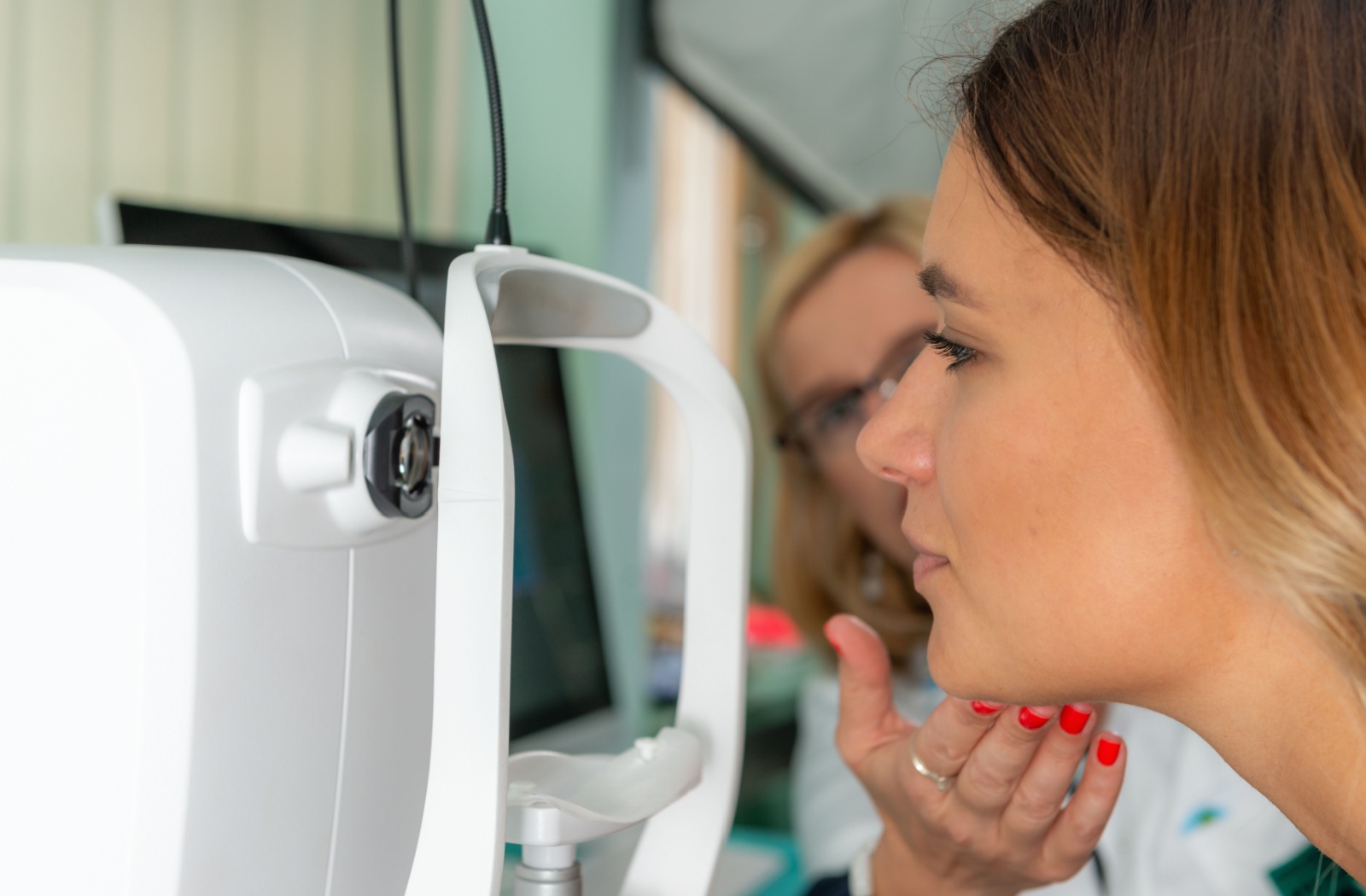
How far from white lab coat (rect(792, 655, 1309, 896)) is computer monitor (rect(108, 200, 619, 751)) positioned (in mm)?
338

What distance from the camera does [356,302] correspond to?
0.52m

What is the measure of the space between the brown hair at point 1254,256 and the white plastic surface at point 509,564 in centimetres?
21

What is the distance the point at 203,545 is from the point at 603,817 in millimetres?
206

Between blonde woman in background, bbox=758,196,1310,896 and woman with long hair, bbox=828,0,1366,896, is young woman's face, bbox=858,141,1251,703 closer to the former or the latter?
woman with long hair, bbox=828,0,1366,896

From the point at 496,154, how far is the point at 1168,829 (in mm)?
1027

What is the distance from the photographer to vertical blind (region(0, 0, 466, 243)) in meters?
0.96

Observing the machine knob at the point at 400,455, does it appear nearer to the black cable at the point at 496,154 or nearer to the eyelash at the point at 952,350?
the black cable at the point at 496,154

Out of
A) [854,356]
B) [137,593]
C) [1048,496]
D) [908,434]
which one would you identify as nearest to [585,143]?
[854,356]

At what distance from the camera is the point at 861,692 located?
847mm

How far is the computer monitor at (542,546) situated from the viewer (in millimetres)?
1052

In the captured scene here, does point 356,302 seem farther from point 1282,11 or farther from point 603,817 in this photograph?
point 1282,11

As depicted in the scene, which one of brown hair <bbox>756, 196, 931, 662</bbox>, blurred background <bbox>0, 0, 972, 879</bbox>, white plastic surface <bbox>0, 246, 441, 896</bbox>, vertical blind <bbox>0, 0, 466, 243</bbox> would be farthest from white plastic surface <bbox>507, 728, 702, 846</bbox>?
brown hair <bbox>756, 196, 931, 662</bbox>

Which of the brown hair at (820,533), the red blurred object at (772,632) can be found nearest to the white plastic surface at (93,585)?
the brown hair at (820,533)

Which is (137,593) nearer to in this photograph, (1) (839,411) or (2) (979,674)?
(2) (979,674)
